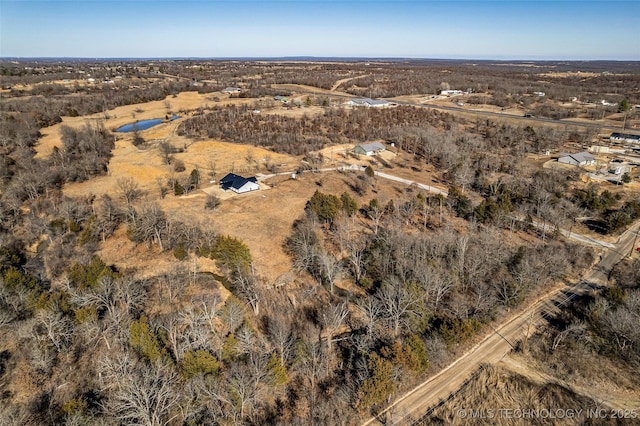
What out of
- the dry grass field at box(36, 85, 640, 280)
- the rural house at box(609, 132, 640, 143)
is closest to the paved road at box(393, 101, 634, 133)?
the rural house at box(609, 132, 640, 143)

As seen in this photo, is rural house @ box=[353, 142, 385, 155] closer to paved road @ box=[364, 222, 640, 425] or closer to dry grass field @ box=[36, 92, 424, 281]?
dry grass field @ box=[36, 92, 424, 281]

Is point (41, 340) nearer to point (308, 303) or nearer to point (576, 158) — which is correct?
point (308, 303)

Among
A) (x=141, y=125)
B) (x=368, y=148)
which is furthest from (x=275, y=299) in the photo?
(x=141, y=125)

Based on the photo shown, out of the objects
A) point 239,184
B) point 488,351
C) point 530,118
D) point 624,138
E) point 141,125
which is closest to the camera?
point 488,351

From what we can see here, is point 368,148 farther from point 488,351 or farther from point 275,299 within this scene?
point 488,351

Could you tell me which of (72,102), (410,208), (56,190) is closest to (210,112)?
(72,102)
